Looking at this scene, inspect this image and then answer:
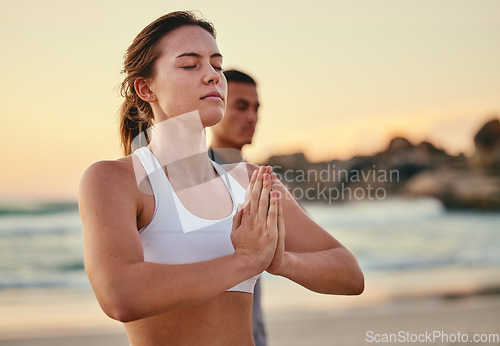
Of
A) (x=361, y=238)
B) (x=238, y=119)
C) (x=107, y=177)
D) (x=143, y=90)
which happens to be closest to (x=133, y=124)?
(x=143, y=90)

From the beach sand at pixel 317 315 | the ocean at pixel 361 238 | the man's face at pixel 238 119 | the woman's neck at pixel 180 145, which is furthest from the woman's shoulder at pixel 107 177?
the ocean at pixel 361 238

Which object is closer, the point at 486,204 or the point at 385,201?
the point at 385,201

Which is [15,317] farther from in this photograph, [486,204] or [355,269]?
[486,204]

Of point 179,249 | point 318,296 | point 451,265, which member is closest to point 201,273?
point 179,249

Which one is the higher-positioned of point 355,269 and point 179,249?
point 179,249

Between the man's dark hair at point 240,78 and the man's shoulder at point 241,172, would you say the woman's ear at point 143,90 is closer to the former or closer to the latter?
the man's shoulder at point 241,172

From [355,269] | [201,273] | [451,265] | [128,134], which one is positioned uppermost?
[128,134]

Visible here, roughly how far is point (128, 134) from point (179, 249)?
25.6 inches

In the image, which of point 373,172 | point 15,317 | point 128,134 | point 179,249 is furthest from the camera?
point 373,172

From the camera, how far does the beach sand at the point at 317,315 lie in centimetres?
587

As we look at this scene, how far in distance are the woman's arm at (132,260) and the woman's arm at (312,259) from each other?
148mm

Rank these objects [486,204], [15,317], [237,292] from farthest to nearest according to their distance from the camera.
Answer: [486,204] < [15,317] < [237,292]

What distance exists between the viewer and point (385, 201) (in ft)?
80.3

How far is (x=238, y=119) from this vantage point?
342 centimetres
